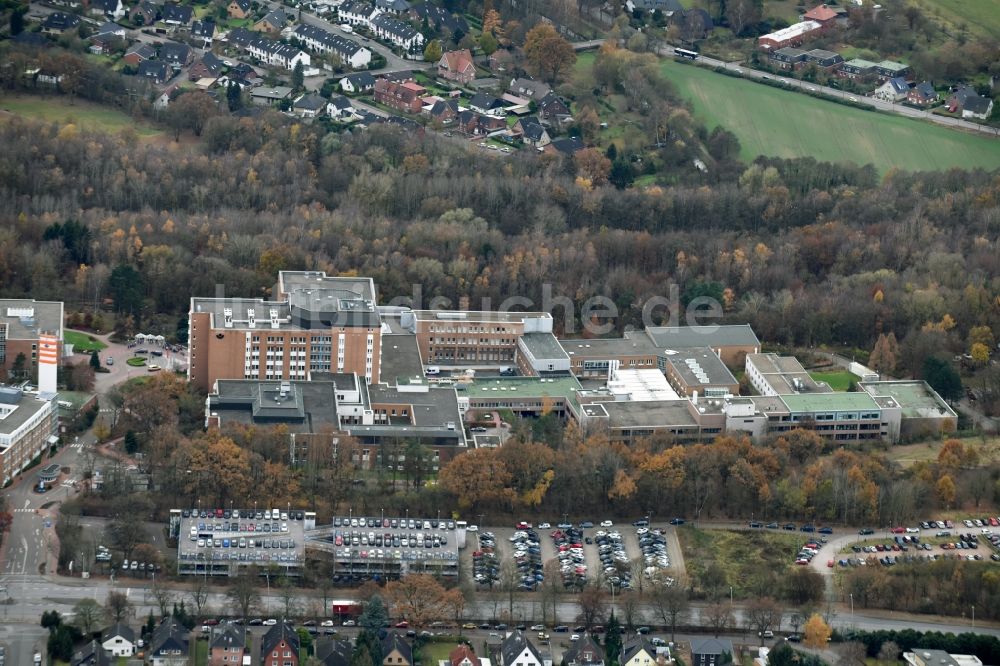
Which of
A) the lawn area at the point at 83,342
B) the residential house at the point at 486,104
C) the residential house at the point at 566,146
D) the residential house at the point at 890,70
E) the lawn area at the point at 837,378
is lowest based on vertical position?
the lawn area at the point at 83,342

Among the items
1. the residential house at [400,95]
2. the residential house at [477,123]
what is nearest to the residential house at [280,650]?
the residential house at [477,123]

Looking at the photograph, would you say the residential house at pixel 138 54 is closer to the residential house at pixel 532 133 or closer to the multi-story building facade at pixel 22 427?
the residential house at pixel 532 133

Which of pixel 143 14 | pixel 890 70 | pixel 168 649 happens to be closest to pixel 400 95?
pixel 143 14

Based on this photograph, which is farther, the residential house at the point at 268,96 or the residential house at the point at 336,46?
the residential house at the point at 336,46

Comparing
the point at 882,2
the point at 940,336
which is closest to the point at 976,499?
the point at 940,336

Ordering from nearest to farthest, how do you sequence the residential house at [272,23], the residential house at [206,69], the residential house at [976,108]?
the residential house at [206,69]
the residential house at [976,108]
the residential house at [272,23]

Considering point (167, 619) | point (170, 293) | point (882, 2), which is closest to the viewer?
point (167, 619)

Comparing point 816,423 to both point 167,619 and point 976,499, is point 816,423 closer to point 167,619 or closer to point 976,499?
point 976,499
